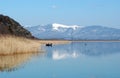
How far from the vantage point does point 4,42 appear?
28.6 m

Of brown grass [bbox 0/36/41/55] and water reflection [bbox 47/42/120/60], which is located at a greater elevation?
brown grass [bbox 0/36/41/55]

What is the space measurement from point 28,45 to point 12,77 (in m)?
16.4

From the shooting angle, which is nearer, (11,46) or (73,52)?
(11,46)

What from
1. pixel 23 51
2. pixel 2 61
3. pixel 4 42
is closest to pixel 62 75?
pixel 2 61

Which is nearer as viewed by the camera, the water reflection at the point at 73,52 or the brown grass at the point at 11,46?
the brown grass at the point at 11,46

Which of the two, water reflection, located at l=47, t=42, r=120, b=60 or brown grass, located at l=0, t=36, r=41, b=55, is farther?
water reflection, located at l=47, t=42, r=120, b=60

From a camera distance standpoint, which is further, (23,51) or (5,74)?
(23,51)

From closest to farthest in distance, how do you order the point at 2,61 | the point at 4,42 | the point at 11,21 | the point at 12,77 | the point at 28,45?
the point at 12,77 → the point at 2,61 → the point at 4,42 → the point at 28,45 → the point at 11,21

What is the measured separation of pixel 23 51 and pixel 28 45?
2128 millimetres

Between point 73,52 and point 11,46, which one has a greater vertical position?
point 11,46

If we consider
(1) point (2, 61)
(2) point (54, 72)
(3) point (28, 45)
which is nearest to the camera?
(2) point (54, 72)

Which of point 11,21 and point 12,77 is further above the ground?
point 11,21

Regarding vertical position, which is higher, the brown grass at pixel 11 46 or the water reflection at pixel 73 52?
the brown grass at pixel 11 46

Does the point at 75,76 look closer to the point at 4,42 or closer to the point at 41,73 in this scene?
the point at 41,73
